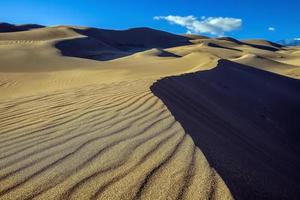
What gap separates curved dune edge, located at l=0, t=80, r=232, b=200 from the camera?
2.67 metres

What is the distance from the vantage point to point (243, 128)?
6090mm

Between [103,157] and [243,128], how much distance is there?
333 cm

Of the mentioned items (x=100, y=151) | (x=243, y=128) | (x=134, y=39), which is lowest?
(x=134, y=39)

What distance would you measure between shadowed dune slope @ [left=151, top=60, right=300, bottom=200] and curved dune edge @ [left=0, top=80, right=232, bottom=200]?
0.66 feet

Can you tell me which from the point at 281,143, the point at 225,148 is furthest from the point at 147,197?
the point at 281,143

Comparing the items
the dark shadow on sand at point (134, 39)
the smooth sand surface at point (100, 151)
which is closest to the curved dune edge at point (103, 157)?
the smooth sand surface at point (100, 151)

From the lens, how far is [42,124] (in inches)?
180

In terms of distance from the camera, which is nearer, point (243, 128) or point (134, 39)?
point (243, 128)

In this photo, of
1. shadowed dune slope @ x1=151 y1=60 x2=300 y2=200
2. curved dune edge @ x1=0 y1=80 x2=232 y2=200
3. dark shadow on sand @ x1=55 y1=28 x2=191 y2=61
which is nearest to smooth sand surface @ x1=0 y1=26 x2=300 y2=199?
curved dune edge @ x1=0 y1=80 x2=232 y2=200

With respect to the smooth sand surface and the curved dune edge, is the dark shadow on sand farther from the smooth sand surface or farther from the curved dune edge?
the curved dune edge

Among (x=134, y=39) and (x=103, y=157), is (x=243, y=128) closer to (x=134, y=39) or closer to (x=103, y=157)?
(x=103, y=157)

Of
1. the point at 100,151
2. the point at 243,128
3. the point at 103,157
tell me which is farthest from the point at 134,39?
the point at 103,157

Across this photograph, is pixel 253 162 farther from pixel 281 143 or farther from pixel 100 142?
pixel 281 143

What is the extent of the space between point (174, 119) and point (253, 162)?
104 centimetres
